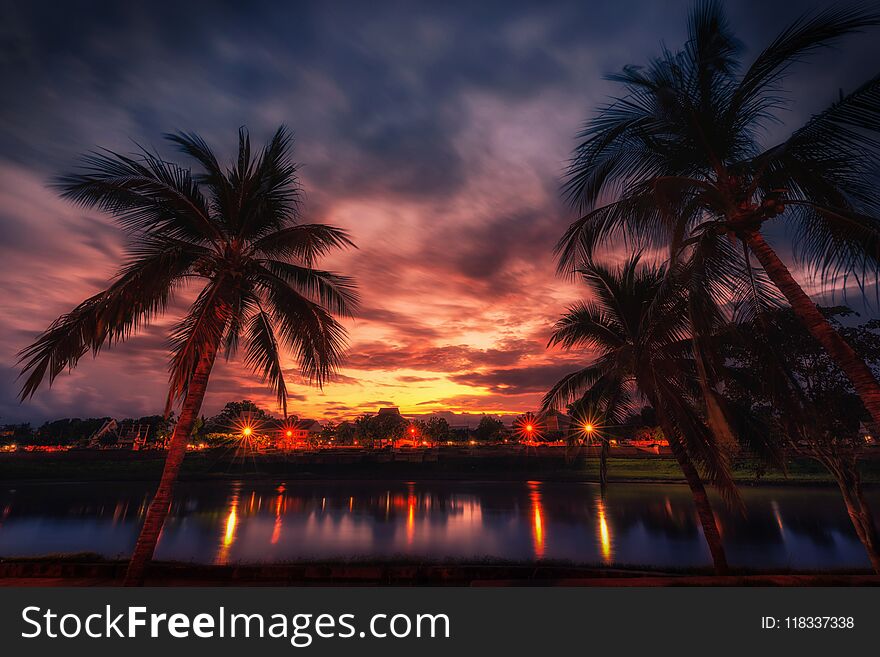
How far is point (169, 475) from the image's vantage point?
8.31 metres

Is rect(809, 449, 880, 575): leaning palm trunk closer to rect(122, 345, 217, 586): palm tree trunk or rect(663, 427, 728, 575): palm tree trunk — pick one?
rect(663, 427, 728, 575): palm tree trunk

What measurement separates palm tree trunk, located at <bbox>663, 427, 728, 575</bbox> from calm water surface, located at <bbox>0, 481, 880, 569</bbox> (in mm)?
6455

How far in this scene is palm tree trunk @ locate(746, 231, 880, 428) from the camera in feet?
18.9

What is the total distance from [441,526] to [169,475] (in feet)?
65.6

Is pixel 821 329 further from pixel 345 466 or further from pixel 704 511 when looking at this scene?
pixel 345 466

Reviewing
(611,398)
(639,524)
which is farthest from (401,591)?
(639,524)

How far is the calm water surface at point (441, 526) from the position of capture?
1888cm

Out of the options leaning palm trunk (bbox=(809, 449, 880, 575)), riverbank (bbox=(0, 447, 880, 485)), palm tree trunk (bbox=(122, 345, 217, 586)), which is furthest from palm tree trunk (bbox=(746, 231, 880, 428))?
riverbank (bbox=(0, 447, 880, 485))

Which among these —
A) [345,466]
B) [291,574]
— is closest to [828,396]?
[291,574]

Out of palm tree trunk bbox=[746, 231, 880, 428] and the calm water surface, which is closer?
palm tree trunk bbox=[746, 231, 880, 428]

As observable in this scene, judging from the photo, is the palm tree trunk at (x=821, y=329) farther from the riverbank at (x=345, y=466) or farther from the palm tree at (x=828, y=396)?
the riverbank at (x=345, y=466)

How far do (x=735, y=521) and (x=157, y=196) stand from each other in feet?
116

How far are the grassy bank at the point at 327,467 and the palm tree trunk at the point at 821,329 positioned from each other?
4907cm

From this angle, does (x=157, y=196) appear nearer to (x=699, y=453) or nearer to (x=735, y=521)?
(x=699, y=453)
